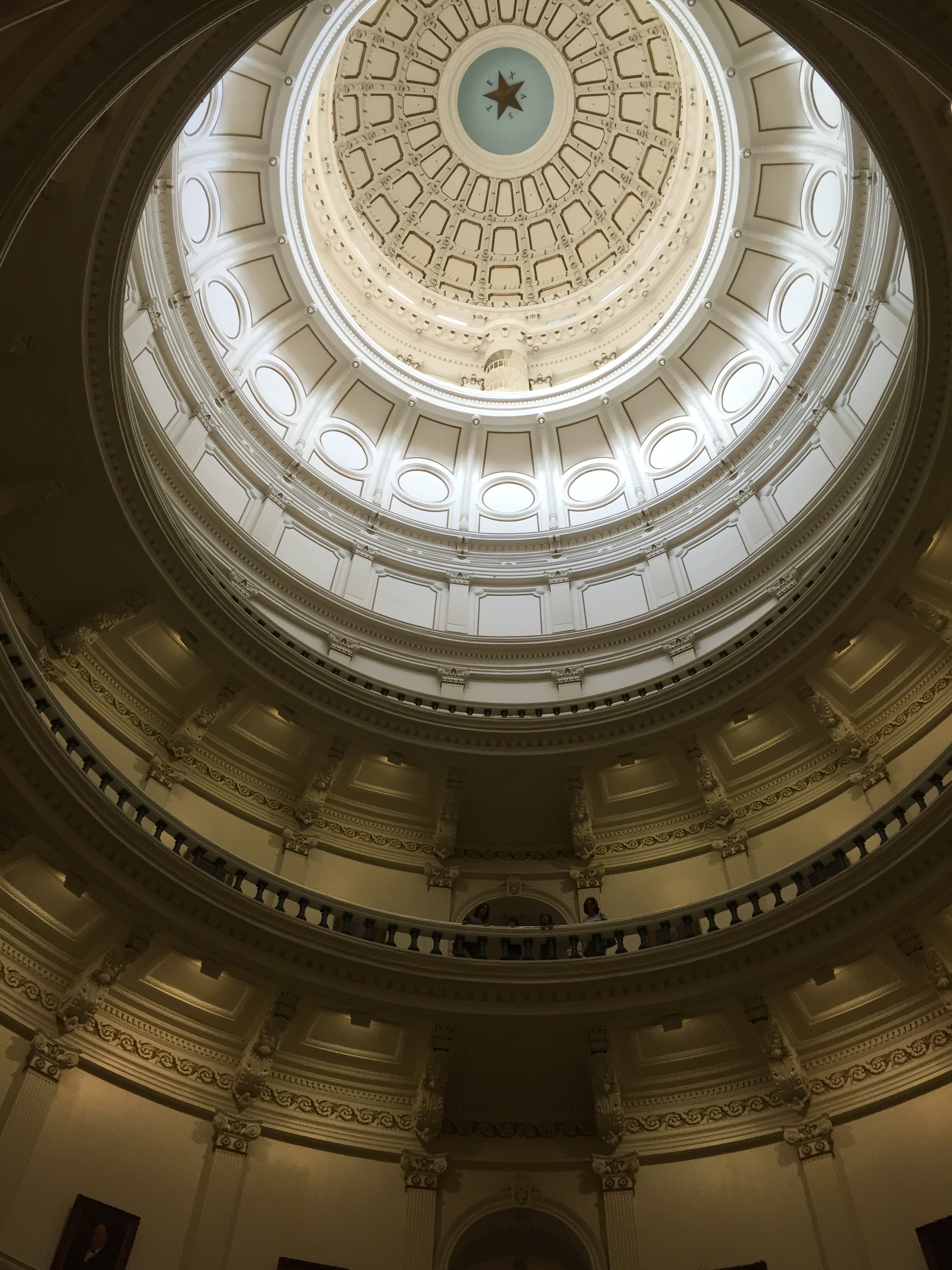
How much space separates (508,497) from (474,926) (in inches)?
534

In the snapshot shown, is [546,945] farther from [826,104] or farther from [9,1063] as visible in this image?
[826,104]

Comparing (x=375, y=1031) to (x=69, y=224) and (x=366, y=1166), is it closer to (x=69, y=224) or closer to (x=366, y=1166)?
(x=366, y=1166)

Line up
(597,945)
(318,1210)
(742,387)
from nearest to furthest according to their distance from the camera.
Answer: (318,1210) → (597,945) → (742,387)

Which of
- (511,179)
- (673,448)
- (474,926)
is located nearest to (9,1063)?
(474,926)

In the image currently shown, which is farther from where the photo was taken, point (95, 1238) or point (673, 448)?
point (673, 448)

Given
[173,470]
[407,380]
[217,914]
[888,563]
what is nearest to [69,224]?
[173,470]

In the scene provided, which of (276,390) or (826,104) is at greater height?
(826,104)

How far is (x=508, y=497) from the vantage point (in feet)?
82.0

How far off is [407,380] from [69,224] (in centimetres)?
1485

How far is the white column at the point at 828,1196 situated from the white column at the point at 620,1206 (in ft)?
6.86

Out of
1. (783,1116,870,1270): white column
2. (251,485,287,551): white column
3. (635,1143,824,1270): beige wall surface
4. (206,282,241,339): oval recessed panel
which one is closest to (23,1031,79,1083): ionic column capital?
(635,1143,824,1270): beige wall surface

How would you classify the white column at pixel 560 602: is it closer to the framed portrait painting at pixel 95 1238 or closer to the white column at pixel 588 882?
the white column at pixel 588 882

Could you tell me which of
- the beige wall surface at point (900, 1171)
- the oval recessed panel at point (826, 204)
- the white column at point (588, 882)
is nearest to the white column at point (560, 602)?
the white column at point (588, 882)

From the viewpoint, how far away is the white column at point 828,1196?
10.6m
